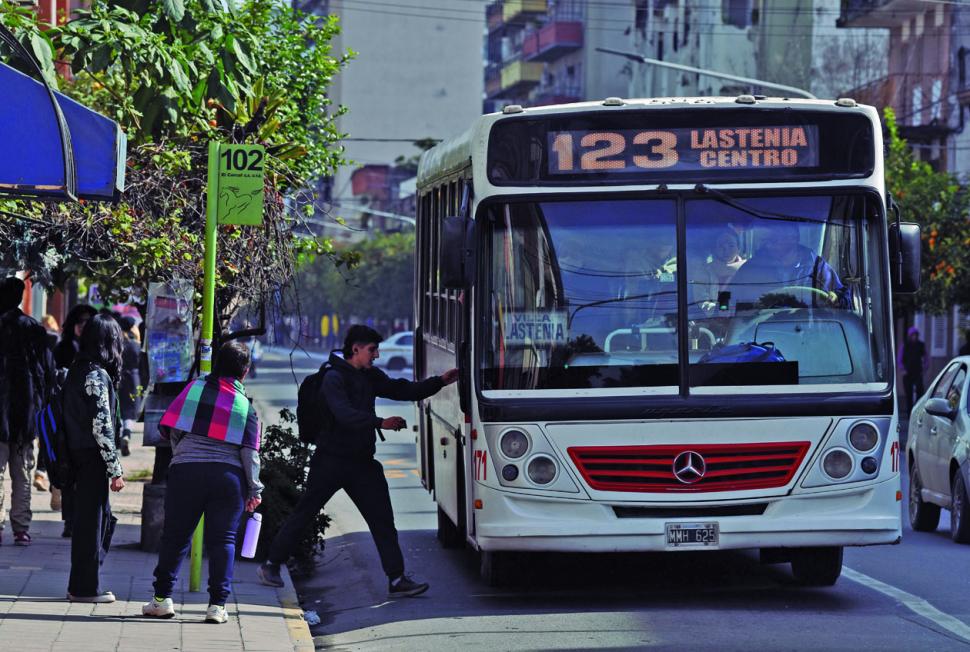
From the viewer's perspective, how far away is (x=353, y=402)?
10.9 metres

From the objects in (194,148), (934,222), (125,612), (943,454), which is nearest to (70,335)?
(194,148)

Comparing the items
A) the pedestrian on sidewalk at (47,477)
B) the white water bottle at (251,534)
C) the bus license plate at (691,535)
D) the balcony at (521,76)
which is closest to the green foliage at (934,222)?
the pedestrian on sidewalk at (47,477)

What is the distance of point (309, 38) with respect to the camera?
16328 millimetres

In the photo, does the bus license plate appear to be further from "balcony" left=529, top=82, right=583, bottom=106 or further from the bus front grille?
"balcony" left=529, top=82, right=583, bottom=106

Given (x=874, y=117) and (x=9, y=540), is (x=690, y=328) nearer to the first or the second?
(x=874, y=117)

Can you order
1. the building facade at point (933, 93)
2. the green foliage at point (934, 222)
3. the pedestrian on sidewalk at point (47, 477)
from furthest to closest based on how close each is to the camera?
the building facade at point (933, 93) → the green foliage at point (934, 222) → the pedestrian on sidewalk at point (47, 477)

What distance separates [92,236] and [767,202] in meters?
5.28

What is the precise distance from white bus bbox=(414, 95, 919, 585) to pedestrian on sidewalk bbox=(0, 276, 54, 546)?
366cm

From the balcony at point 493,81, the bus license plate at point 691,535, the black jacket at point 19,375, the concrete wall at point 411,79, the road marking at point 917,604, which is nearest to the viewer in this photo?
the road marking at point 917,604

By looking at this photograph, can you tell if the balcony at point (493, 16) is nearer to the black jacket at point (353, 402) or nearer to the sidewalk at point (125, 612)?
the sidewalk at point (125, 612)

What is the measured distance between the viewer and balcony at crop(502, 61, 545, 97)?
9519 cm

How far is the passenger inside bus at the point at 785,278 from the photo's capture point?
33.8 feet

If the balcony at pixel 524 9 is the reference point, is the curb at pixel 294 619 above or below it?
below

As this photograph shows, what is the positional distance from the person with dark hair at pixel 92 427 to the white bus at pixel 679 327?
6.42 feet
